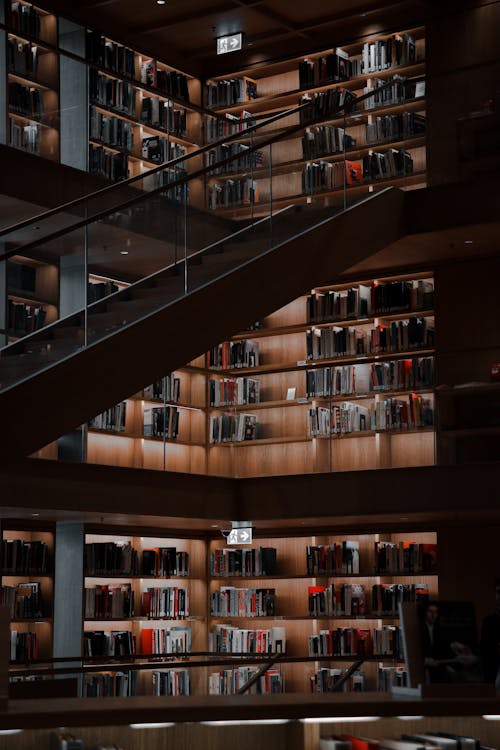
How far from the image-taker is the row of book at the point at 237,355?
40.5 feet

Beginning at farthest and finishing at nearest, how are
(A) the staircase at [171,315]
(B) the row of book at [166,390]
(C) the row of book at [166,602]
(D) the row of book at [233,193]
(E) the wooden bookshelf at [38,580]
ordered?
(B) the row of book at [166,390] < (C) the row of book at [166,602] < (E) the wooden bookshelf at [38,580] < (D) the row of book at [233,193] < (A) the staircase at [171,315]

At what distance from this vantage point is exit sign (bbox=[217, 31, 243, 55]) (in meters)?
A: 12.5

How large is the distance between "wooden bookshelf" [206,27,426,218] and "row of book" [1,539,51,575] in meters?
3.29

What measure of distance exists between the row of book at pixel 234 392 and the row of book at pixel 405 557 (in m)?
1.98

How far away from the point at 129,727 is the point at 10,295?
16.4 ft

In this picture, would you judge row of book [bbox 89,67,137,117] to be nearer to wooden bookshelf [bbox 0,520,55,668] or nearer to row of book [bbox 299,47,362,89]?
row of book [bbox 299,47,362,89]

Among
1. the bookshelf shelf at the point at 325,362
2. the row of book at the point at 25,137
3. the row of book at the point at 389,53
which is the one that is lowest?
the bookshelf shelf at the point at 325,362

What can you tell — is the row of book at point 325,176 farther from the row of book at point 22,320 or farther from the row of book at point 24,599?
the row of book at point 24,599

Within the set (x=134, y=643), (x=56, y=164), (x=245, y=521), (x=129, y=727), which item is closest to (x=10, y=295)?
(x=56, y=164)

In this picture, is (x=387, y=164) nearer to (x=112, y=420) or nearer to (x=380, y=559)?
(x=112, y=420)

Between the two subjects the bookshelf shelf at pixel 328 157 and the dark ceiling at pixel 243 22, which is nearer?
the bookshelf shelf at pixel 328 157

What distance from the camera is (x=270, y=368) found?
39.8 feet

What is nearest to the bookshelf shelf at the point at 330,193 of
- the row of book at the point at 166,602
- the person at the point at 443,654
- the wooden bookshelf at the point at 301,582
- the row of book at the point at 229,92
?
the row of book at the point at 229,92

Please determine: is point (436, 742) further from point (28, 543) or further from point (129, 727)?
point (28, 543)
